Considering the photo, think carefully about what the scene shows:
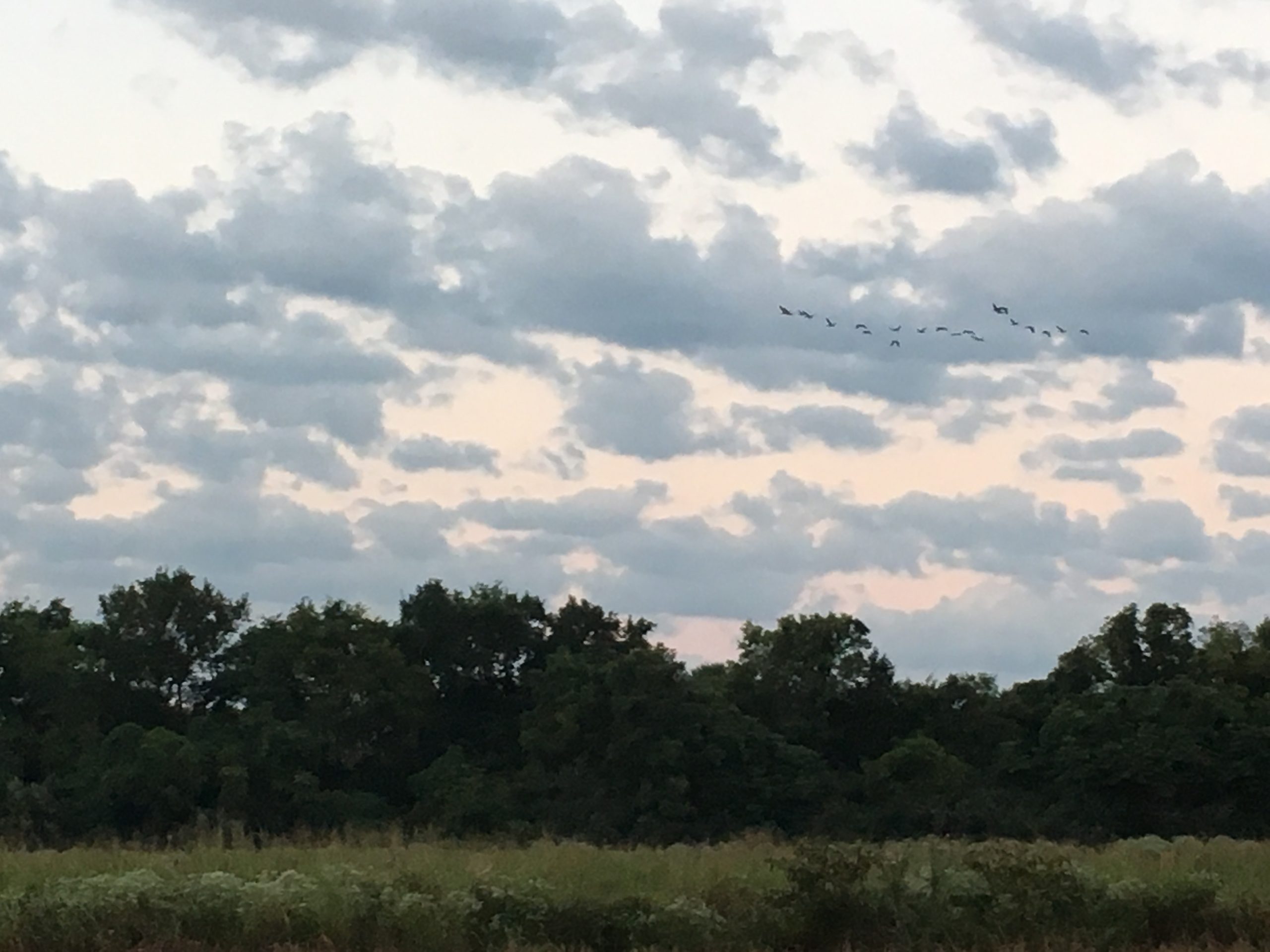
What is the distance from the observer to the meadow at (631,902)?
18812 millimetres

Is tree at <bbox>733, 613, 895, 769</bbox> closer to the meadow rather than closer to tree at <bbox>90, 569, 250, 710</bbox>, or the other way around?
tree at <bbox>90, 569, 250, 710</bbox>

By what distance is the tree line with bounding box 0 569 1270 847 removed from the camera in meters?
46.4

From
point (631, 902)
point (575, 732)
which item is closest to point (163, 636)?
point (575, 732)

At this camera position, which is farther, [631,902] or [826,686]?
[826,686]

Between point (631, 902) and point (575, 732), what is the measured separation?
94.3 ft

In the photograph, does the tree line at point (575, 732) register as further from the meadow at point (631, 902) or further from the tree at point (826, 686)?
the meadow at point (631, 902)

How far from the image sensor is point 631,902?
66.3 ft

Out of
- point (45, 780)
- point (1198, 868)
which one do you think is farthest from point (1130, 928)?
point (45, 780)

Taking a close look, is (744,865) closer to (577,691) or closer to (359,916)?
(359,916)

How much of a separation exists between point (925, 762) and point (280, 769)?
18.6 metres

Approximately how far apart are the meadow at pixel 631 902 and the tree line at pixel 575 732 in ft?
68.0

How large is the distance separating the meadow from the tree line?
68.0 feet

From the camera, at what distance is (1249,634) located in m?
70.4

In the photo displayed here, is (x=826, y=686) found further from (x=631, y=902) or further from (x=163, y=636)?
(x=631, y=902)
